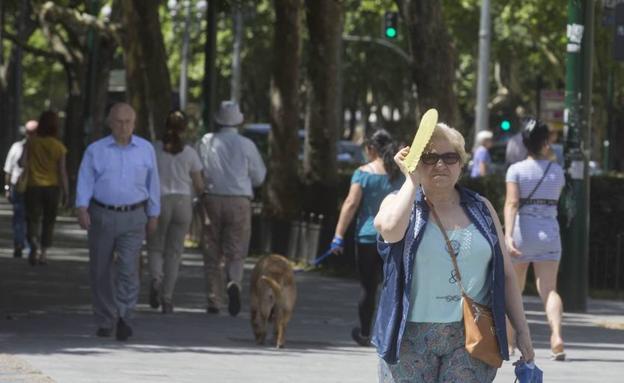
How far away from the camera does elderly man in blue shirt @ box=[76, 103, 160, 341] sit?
43.0 feet

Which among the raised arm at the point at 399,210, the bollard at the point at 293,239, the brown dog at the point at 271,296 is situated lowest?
the bollard at the point at 293,239

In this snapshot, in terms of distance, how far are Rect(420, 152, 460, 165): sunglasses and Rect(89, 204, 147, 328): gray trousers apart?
671 cm

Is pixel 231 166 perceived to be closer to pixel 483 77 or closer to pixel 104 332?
pixel 104 332

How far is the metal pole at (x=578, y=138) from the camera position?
56.4 feet

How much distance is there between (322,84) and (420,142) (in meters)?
18.7

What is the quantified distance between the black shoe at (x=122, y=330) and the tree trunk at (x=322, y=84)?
11672mm

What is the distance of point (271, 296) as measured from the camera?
13344 millimetres

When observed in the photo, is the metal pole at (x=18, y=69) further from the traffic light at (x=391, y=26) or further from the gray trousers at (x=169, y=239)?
the gray trousers at (x=169, y=239)

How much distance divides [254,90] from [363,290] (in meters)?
58.1

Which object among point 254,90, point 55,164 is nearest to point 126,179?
point 55,164

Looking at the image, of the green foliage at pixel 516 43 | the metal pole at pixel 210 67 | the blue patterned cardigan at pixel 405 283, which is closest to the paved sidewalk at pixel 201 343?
the blue patterned cardigan at pixel 405 283

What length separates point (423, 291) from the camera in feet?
21.8

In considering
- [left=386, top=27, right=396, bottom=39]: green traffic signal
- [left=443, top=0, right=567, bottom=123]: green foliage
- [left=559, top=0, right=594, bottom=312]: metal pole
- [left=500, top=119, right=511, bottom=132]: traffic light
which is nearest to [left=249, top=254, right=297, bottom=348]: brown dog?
[left=559, top=0, right=594, bottom=312]: metal pole

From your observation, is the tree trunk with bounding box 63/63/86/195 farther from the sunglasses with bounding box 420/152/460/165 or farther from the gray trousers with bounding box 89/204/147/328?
the sunglasses with bounding box 420/152/460/165
